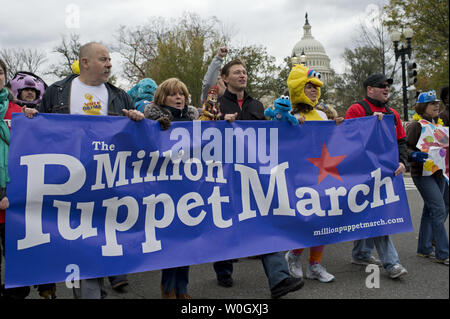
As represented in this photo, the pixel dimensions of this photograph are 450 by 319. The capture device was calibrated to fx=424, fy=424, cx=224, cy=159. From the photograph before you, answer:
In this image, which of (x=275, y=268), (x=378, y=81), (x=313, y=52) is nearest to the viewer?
(x=275, y=268)

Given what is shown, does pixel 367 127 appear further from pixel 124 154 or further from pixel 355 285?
pixel 124 154

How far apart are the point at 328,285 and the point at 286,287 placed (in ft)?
2.62

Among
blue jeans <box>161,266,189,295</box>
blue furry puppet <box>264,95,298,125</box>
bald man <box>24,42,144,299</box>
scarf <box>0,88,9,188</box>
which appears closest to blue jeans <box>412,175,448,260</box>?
blue furry puppet <box>264,95,298,125</box>

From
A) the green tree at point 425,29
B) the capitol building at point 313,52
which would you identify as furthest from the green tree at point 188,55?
the capitol building at point 313,52

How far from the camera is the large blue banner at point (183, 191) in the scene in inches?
120

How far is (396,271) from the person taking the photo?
3945 millimetres

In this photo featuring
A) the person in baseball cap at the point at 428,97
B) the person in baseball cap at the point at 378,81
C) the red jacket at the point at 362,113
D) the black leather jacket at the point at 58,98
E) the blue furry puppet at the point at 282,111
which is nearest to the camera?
the black leather jacket at the point at 58,98

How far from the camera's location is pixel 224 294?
377 cm

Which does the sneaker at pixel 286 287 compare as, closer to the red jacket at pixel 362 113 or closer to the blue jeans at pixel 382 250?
the blue jeans at pixel 382 250

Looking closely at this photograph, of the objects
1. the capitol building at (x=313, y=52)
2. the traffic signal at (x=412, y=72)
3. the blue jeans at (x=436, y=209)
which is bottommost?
the blue jeans at (x=436, y=209)

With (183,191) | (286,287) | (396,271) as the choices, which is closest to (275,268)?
(286,287)

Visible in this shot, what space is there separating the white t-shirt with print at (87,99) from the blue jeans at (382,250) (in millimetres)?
2884

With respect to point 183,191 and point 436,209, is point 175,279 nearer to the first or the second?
point 183,191

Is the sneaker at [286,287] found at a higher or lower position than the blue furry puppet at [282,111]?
A: lower
